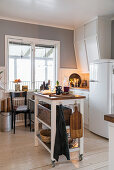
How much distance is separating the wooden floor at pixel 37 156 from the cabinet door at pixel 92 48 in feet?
6.66

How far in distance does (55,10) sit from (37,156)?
9.81 feet

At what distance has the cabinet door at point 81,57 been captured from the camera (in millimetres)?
4690

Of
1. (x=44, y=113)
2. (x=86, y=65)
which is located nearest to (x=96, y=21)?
(x=86, y=65)

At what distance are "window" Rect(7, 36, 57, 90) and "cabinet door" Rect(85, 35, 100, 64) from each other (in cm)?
99

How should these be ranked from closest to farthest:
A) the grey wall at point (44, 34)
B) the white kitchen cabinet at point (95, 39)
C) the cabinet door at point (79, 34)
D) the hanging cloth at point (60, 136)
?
1. the hanging cloth at point (60, 136)
2. the white kitchen cabinet at point (95, 39)
3. the grey wall at point (44, 34)
4. the cabinet door at point (79, 34)

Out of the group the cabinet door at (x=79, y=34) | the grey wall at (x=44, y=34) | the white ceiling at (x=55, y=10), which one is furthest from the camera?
the cabinet door at (x=79, y=34)

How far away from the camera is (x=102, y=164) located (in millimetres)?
2463

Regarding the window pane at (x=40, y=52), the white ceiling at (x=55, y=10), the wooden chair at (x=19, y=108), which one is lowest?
the wooden chair at (x=19, y=108)

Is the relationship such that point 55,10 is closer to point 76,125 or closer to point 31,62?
point 31,62

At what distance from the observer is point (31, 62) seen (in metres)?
4.62

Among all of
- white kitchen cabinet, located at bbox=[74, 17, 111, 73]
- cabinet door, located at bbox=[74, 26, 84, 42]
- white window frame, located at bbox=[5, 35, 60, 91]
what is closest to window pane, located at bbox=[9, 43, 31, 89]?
white window frame, located at bbox=[5, 35, 60, 91]

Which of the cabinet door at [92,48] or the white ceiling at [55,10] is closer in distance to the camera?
the white ceiling at [55,10]

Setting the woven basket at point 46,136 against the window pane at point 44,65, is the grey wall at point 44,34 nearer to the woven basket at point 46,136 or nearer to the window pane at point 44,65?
the window pane at point 44,65

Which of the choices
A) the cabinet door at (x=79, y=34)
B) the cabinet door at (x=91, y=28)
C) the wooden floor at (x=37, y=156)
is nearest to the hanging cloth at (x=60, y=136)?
the wooden floor at (x=37, y=156)
